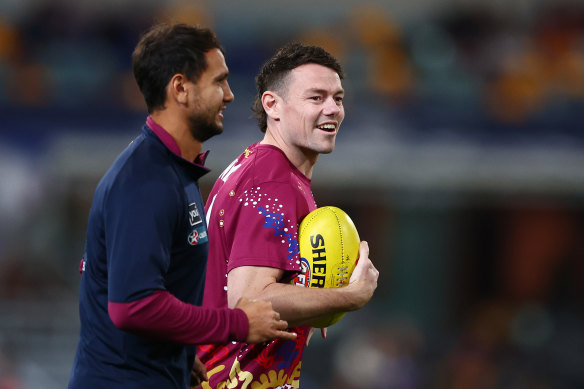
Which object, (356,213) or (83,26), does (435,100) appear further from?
(83,26)

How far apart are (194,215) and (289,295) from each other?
2.46 feet

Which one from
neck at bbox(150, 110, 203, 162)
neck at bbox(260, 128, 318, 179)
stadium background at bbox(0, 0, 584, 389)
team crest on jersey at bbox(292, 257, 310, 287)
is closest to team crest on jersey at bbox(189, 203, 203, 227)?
neck at bbox(150, 110, 203, 162)

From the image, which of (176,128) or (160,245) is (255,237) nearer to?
(176,128)

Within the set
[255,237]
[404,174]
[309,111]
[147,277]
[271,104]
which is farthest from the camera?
[404,174]

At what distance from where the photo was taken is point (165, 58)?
3.33 metres

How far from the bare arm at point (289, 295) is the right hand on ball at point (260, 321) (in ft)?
1.65

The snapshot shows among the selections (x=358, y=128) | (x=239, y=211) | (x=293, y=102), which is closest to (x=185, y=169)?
(x=239, y=211)

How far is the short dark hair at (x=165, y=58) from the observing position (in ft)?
10.9

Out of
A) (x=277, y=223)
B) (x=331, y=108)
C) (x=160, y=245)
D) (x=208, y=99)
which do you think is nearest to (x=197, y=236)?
(x=160, y=245)

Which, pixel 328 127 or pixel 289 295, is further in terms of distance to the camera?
pixel 328 127

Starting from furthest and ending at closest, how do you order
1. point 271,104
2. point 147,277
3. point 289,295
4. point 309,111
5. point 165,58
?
point 271,104, point 309,111, point 289,295, point 165,58, point 147,277

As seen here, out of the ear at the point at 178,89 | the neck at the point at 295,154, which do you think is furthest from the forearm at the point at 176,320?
the neck at the point at 295,154

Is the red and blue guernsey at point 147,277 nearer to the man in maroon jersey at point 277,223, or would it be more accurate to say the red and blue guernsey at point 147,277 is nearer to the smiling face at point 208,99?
the smiling face at point 208,99

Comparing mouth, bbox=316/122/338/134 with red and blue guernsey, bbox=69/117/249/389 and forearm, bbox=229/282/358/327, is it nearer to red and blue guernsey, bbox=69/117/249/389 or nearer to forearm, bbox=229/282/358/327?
forearm, bbox=229/282/358/327
